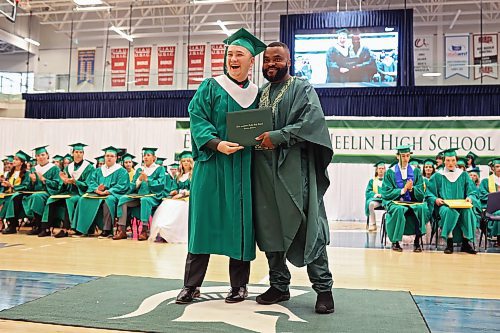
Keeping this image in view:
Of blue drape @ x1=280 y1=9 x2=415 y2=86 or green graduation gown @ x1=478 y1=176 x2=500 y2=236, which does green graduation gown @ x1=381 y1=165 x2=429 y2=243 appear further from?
blue drape @ x1=280 y1=9 x2=415 y2=86

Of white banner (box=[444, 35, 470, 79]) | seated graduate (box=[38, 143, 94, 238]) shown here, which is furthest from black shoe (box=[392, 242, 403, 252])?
white banner (box=[444, 35, 470, 79])

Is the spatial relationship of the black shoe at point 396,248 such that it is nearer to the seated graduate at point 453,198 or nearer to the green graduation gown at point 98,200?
the seated graduate at point 453,198

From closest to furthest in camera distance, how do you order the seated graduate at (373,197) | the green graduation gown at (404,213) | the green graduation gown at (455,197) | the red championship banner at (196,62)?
the green graduation gown at (455,197) < the green graduation gown at (404,213) < the seated graduate at (373,197) < the red championship banner at (196,62)

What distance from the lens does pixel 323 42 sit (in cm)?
1212

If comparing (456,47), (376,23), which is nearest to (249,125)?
(376,23)

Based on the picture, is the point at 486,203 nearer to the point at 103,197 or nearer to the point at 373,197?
the point at 373,197

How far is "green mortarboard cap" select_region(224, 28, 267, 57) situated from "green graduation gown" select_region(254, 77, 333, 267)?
1.03 feet

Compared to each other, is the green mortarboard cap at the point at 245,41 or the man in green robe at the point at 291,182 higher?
the green mortarboard cap at the point at 245,41

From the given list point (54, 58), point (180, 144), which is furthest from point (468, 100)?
point (54, 58)

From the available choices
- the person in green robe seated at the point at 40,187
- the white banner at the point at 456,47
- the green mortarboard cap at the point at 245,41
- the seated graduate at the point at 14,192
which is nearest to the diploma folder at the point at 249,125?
the green mortarboard cap at the point at 245,41

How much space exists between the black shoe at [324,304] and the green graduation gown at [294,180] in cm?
23

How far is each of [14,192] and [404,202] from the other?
18.7ft

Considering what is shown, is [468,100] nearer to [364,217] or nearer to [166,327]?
[364,217]

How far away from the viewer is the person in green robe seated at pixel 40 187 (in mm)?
7148
